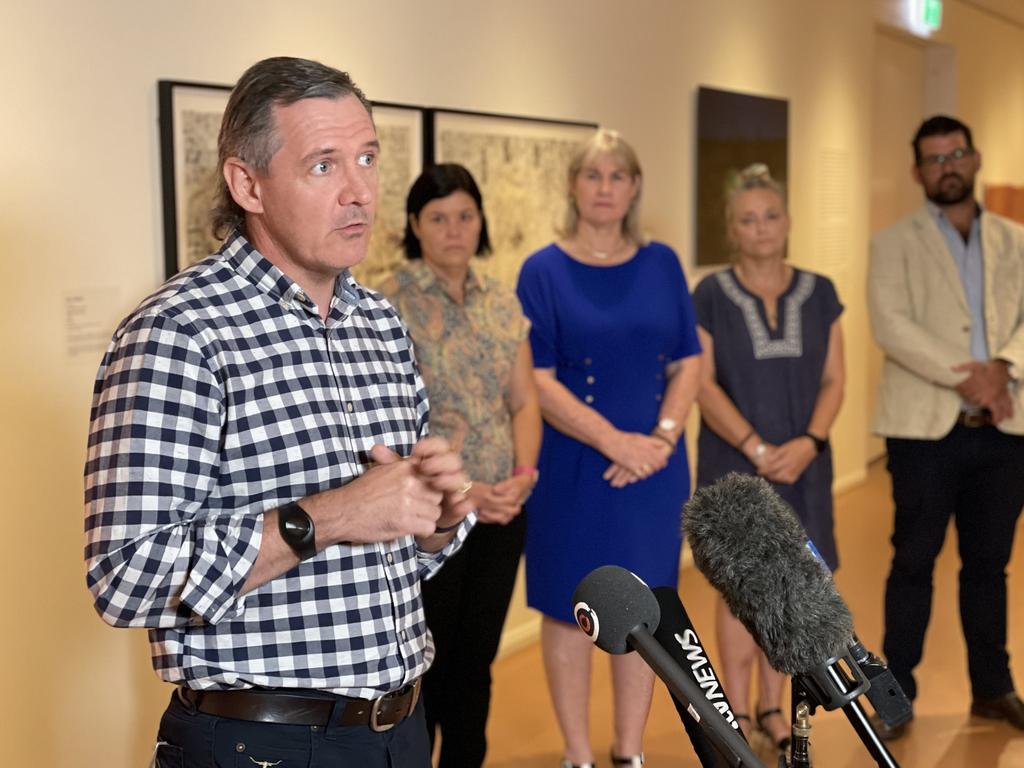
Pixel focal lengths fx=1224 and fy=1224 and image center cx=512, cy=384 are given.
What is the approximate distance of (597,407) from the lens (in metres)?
3.53

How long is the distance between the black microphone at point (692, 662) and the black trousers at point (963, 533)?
111 inches

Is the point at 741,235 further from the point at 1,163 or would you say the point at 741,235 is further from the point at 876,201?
the point at 876,201

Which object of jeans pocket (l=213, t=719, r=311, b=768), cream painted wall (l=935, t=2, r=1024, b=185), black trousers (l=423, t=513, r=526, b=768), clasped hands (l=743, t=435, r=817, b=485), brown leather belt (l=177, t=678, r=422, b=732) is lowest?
black trousers (l=423, t=513, r=526, b=768)


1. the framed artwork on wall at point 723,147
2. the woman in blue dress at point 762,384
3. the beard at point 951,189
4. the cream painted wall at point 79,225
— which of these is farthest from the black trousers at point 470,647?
the framed artwork on wall at point 723,147

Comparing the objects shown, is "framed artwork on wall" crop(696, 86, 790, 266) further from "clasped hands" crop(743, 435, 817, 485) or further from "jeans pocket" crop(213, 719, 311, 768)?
"jeans pocket" crop(213, 719, 311, 768)

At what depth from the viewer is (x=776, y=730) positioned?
377 centimetres

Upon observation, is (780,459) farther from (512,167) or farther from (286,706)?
(286,706)

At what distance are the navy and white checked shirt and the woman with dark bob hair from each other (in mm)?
1354

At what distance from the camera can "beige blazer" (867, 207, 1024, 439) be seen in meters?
3.89

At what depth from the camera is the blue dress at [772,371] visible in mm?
3832

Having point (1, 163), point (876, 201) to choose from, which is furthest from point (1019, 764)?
point (876, 201)

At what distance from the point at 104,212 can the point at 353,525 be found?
179cm

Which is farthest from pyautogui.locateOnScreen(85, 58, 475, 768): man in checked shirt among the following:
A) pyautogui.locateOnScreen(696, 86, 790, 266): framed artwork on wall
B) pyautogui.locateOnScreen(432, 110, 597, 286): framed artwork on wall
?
pyautogui.locateOnScreen(696, 86, 790, 266): framed artwork on wall

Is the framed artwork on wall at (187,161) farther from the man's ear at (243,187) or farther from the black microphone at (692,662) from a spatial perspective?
the black microphone at (692,662)
